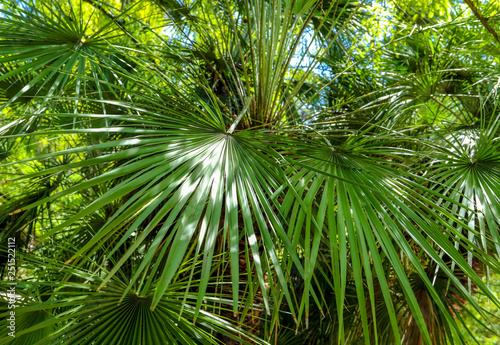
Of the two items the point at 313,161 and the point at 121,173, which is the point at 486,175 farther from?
the point at 121,173

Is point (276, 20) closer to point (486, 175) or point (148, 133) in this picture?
point (148, 133)

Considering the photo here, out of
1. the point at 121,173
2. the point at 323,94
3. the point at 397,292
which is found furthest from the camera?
the point at 323,94

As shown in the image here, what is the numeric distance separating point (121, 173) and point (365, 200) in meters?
0.55

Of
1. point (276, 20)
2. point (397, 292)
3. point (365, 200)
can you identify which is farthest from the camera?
point (397, 292)

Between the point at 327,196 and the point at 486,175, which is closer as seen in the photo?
the point at 327,196

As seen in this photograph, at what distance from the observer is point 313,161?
3.59ft

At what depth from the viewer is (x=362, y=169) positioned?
1023mm

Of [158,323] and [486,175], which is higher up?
[486,175]

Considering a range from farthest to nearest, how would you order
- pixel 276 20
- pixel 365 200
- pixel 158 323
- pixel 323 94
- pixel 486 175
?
pixel 323 94, pixel 276 20, pixel 486 175, pixel 158 323, pixel 365 200

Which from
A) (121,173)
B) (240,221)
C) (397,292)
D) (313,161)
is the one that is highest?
(313,161)

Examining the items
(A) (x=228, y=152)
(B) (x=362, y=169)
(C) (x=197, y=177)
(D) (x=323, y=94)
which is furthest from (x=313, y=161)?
(D) (x=323, y=94)

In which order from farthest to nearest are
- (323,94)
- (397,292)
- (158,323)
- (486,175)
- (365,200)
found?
(323,94), (397,292), (486,175), (158,323), (365,200)

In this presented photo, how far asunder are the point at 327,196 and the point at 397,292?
1.29m

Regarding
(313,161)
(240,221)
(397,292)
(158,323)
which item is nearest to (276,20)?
(313,161)
